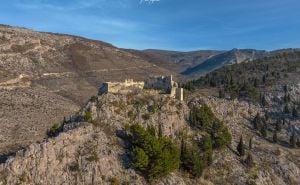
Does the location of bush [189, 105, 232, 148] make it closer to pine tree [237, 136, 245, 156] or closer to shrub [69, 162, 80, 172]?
pine tree [237, 136, 245, 156]

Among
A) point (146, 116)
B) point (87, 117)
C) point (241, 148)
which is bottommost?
point (241, 148)

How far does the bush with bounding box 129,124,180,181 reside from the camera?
2958 inches

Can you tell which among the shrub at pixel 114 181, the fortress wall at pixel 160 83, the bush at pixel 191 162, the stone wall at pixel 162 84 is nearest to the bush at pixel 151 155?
the bush at pixel 191 162

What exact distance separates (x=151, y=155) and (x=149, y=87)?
31.6 m

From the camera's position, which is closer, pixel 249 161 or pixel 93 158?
pixel 93 158

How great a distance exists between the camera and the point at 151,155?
3009 inches

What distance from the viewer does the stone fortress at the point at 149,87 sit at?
91.5 meters

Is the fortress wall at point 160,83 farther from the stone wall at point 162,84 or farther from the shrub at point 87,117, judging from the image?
the shrub at point 87,117

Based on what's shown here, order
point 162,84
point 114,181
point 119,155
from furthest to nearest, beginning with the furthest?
point 162,84, point 119,155, point 114,181

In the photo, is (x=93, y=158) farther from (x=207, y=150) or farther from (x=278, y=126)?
(x=278, y=126)

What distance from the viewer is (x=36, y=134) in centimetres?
11725

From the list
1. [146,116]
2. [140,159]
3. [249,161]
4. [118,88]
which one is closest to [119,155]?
[140,159]

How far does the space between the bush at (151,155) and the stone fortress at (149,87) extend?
13.2 metres

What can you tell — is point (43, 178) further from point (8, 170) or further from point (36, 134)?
point (36, 134)
